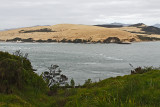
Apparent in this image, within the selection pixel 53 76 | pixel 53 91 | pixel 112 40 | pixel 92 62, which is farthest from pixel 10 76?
pixel 112 40

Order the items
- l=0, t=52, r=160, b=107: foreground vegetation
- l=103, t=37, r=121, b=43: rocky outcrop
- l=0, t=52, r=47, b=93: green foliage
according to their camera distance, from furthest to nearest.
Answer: l=103, t=37, r=121, b=43: rocky outcrop
l=0, t=52, r=47, b=93: green foliage
l=0, t=52, r=160, b=107: foreground vegetation

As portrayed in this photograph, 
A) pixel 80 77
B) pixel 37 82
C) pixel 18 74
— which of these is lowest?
pixel 80 77

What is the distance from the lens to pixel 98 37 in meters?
114

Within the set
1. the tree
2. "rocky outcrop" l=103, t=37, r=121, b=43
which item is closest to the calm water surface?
the tree

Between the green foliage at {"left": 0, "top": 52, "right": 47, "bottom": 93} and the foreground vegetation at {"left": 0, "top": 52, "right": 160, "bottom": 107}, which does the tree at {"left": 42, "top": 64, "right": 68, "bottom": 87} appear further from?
the green foliage at {"left": 0, "top": 52, "right": 47, "bottom": 93}

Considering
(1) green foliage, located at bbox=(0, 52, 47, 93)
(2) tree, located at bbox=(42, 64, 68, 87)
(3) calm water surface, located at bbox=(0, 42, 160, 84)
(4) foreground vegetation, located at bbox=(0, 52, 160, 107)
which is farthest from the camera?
(3) calm water surface, located at bbox=(0, 42, 160, 84)

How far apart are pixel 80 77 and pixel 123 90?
21.5m

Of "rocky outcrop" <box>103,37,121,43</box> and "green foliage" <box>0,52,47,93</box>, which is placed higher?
"rocky outcrop" <box>103,37,121,43</box>

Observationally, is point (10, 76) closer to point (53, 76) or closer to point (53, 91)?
point (53, 91)

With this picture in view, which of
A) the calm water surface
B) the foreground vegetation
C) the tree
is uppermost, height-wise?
the foreground vegetation

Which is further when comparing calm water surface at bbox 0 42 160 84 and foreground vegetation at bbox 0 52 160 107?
calm water surface at bbox 0 42 160 84

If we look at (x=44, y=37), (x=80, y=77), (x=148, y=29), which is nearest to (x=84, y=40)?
(x=44, y=37)

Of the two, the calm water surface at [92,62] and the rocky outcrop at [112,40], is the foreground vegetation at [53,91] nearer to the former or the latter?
the calm water surface at [92,62]

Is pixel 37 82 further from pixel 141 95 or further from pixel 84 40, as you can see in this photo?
pixel 84 40
